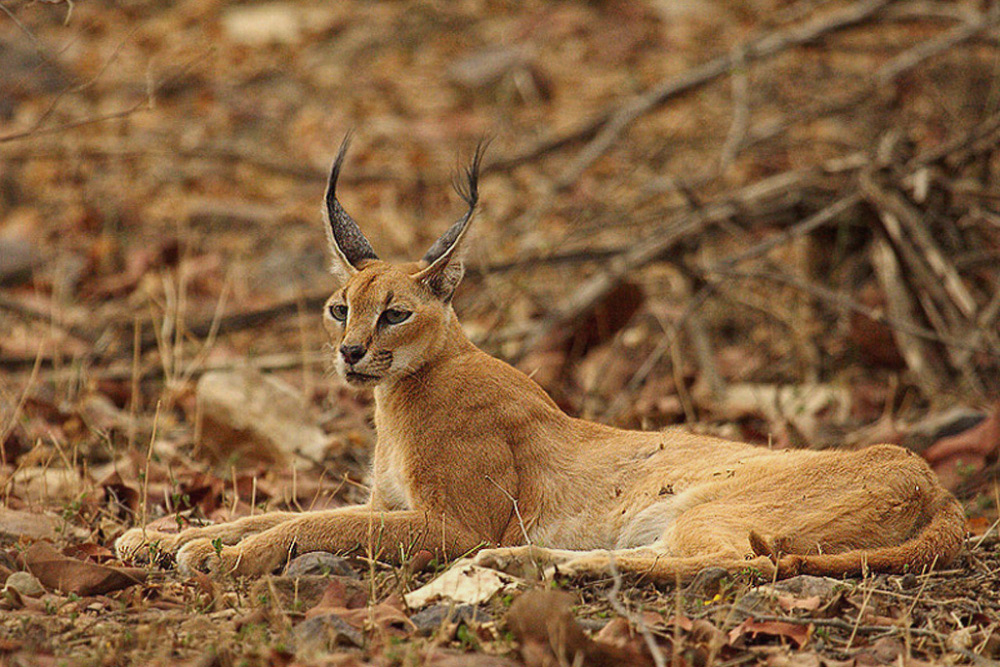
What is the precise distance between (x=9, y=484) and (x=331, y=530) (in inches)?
65.4

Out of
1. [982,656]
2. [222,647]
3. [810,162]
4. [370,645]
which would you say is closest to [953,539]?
[982,656]

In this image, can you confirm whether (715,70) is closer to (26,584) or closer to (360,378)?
(360,378)

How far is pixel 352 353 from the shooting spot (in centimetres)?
472

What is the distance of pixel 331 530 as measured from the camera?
454 cm

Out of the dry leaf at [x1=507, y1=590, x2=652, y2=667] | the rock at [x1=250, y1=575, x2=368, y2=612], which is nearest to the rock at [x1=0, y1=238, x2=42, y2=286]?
the rock at [x1=250, y1=575, x2=368, y2=612]

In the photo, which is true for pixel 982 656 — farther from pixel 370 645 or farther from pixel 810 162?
pixel 810 162

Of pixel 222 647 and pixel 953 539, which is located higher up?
pixel 222 647

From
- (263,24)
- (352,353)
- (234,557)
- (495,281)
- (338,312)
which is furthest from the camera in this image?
(263,24)

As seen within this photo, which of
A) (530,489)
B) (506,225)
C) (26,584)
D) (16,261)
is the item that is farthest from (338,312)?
(16,261)

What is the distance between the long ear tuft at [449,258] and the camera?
4.93 m

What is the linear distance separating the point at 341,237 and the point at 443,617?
215 centimetres

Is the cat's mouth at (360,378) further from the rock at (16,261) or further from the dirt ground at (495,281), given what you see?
the rock at (16,261)

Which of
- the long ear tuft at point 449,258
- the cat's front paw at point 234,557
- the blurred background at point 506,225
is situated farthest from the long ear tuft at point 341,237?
the cat's front paw at point 234,557

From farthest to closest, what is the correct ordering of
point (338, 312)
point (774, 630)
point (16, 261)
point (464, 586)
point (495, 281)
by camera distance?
point (16, 261)
point (495, 281)
point (338, 312)
point (464, 586)
point (774, 630)
